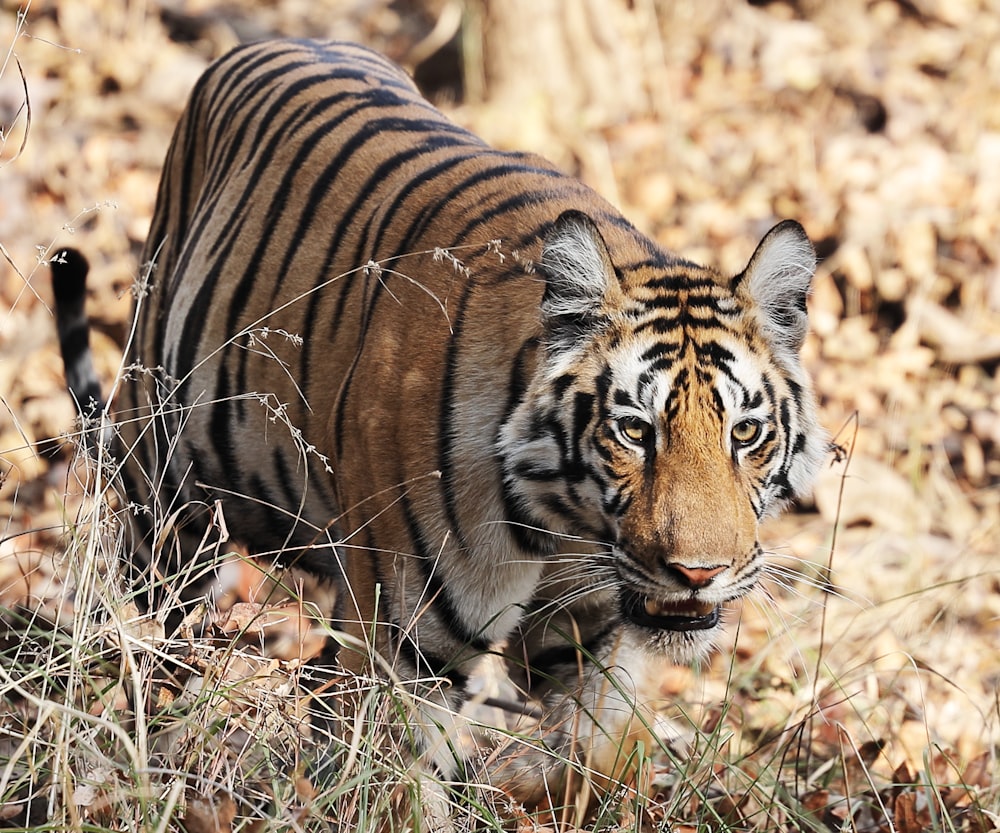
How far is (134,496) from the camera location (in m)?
3.96

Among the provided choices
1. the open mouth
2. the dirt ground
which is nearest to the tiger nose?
the open mouth

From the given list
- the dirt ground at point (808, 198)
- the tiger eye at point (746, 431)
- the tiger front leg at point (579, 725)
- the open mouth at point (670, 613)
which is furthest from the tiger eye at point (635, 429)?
the dirt ground at point (808, 198)

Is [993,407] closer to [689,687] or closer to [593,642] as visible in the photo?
[689,687]

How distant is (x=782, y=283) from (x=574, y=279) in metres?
0.43

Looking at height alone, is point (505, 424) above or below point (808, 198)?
above

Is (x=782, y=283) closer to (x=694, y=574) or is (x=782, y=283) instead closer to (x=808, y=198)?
(x=694, y=574)

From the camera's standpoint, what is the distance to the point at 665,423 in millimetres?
2395

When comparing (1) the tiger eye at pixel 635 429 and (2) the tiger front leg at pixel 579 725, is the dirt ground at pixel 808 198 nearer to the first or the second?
(2) the tiger front leg at pixel 579 725

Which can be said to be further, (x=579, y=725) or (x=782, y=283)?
(x=579, y=725)

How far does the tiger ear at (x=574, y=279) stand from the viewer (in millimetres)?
2459

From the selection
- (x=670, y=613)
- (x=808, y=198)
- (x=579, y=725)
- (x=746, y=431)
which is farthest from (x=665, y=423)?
(x=808, y=198)

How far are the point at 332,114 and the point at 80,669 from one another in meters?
1.86

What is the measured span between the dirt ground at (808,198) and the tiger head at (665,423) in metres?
2.26

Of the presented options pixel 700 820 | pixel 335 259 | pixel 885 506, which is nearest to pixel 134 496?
pixel 335 259
